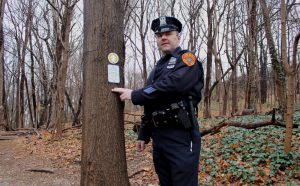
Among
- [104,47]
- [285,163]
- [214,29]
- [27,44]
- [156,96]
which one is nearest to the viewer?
[156,96]

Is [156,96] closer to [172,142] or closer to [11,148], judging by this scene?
[172,142]

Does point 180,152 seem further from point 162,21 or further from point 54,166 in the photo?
point 54,166

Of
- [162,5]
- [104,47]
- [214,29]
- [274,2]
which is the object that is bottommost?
[104,47]

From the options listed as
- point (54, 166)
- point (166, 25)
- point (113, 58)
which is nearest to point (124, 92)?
point (113, 58)

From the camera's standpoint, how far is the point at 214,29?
1681cm

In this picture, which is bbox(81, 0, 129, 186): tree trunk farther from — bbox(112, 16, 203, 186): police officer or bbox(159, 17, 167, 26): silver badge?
bbox(159, 17, 167, 26): silver badge

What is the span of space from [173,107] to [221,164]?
329 centimetres

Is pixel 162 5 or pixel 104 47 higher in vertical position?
pixel 162 5

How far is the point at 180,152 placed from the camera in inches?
107

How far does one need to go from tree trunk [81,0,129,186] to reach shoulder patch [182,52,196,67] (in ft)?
2.33

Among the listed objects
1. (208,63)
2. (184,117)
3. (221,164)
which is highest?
(208,63)

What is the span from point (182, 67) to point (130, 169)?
158 inches

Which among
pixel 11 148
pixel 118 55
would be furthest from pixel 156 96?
pixel 11 148

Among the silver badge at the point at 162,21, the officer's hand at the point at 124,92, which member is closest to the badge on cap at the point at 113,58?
the officer's hand at the point at 124,92
